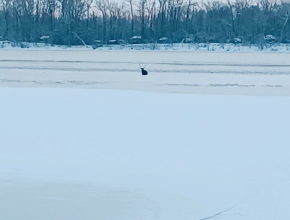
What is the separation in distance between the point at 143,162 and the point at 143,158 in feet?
0.53

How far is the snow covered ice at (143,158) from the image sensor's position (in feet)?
13.0

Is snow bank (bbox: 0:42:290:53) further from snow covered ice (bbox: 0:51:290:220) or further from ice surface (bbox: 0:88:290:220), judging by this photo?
ice surface (bbox: 0:88:290:220)

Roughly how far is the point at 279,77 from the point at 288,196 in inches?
501

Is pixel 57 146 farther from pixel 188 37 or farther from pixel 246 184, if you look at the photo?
pixel 188 37

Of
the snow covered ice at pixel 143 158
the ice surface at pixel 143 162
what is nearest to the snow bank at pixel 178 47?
the snow covered ice at pixel 143 158

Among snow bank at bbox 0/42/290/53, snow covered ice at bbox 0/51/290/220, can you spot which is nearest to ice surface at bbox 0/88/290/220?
snow covered ice at bbox 0/51/290/220

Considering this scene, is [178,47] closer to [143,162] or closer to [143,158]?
[143,158]

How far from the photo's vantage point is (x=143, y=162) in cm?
521

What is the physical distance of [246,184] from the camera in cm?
448

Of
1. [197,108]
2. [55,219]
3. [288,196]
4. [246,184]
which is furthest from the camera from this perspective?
[197,108]

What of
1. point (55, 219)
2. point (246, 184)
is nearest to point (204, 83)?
point (246, 184)

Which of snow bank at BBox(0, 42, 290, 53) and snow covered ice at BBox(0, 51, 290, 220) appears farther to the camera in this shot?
snow bank at BBox(0, 42, 290, 53)

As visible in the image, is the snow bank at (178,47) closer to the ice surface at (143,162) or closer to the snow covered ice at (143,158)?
the snow covered ice at (143,158)

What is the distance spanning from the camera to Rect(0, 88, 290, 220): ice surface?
3961 mm
